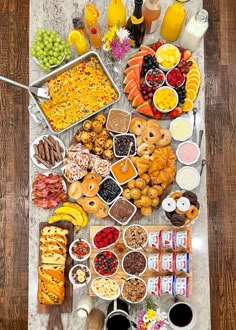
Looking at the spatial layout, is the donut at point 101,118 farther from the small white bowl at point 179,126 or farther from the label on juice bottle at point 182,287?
the label on juice bottle at point 182,287

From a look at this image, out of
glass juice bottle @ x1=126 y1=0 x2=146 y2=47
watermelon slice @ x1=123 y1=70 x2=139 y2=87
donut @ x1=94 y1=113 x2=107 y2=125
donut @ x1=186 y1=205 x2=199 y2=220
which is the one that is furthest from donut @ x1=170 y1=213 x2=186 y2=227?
glass juice bottle @ x1=126 y1=0 x2=146 y2=47

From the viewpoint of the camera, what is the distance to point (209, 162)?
267 centimetres

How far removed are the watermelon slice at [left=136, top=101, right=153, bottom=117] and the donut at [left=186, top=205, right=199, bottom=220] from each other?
43 centimetres

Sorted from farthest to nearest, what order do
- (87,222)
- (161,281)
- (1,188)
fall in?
(1,188) < (87,222) < (161,281)

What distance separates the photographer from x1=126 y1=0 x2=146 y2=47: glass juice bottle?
6.27 feet

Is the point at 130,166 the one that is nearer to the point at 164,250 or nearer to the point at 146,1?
the point at 164,250

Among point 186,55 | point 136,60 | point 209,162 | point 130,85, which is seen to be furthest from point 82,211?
point 209,162

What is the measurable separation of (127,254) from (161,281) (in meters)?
0.17

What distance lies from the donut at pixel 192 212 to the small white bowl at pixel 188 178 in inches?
4.6

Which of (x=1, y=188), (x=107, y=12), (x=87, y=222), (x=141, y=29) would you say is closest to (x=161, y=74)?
(x=141, y=29)

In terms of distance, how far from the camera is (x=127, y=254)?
6.35 ft

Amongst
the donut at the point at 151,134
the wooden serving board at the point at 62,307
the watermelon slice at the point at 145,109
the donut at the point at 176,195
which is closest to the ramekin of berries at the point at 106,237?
the wooden serving board at the point at 62,307

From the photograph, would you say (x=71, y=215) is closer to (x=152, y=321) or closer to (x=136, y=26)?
(x=152, y=321)

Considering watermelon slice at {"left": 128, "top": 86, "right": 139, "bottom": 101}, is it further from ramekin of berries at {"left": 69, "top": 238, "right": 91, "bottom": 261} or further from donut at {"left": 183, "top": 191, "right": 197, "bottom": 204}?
ramekin of berries at {"left": 69, "top": 238, "right": 91, "bottom": 261}
